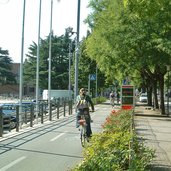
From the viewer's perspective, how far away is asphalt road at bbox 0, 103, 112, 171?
39.9 feet

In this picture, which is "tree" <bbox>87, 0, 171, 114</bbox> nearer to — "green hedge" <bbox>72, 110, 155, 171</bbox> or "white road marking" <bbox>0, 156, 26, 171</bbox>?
"white road marking" <bbox>0, 156, 26, 171</bbox>

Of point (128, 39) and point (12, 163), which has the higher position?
point (128, 39)

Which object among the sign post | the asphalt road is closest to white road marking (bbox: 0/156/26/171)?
the asphalt road

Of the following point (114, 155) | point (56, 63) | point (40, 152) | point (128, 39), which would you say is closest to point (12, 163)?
point (40, 152)

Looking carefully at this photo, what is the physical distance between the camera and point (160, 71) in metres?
39.4

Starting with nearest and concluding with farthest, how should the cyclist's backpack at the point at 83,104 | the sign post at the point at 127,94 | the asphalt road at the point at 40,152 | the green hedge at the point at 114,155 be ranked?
the green hedge at the point at 114,155 → the asphalt road at the point at 40,152 → the cyclist's backpack at the point at 83,104 → the sign post at the point at 127,94

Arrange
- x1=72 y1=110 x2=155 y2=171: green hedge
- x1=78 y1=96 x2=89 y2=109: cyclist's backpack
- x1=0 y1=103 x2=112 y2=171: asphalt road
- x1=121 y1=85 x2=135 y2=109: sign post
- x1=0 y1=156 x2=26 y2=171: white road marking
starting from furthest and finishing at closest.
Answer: x1=121 y1=85 x2=135 y2=109: sign post < x1=78 y1=96 x2=89 y2=109: cyclist's backpack < x1=0 y1=103 x2=112 y2=171: asphalt road < x1=0 y1=156 x2=26 y2=171: white road marking < x1=72 y1=110 x2=155 y2=171: green hedge

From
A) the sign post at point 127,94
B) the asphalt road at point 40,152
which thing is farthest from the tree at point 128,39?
the asphalt road at point 40,152

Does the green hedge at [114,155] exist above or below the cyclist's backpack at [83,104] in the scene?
below

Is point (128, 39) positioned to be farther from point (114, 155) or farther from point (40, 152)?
point (114, 155)

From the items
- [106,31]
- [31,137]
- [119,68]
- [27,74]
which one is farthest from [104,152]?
[27,74]

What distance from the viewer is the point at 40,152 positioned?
14844 mm

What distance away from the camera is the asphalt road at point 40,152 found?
39.9ft

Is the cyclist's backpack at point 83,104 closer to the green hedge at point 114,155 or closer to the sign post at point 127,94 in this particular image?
the green hedge at point 114,155
